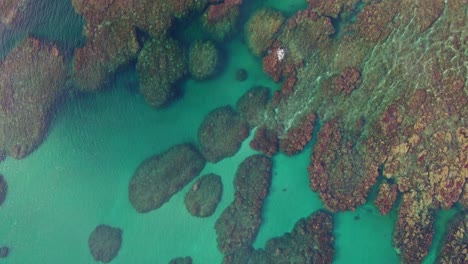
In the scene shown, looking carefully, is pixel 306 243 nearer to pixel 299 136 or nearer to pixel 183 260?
pixel 299 136

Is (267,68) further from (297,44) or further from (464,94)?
(464,94)

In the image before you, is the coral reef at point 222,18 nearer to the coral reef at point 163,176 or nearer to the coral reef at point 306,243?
the coral reef at point 163,176

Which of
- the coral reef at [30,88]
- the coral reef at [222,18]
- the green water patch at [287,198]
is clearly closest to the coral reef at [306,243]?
the green water patch at [287,198]

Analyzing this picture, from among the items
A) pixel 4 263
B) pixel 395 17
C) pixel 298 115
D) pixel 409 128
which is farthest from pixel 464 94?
pixel 4 263

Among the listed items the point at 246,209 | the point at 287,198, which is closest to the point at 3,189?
the point at 246,209

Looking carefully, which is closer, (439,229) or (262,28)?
(439,229)

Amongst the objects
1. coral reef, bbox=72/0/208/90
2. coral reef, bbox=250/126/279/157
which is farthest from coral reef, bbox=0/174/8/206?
coral reef, bbox=250/126/279/157
